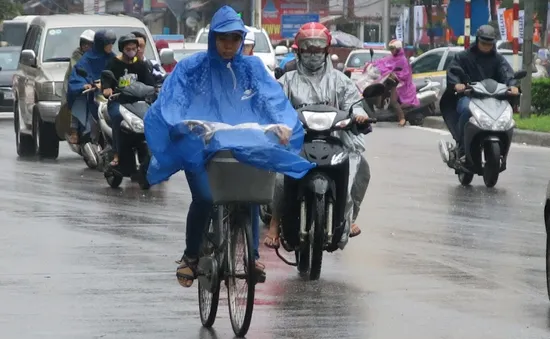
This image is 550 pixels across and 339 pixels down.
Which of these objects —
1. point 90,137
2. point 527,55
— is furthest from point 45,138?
point 527,55

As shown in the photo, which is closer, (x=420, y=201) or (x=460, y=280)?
(x=460, y=280)

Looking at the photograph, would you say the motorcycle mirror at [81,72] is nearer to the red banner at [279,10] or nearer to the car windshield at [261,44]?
the car windshield at [261,44]

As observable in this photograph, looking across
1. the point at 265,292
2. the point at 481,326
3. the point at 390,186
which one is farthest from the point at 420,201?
the point at 481,326

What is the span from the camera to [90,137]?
17906 millimetres

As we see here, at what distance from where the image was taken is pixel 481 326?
792 centimetres

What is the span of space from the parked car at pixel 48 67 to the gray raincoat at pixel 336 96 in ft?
30.6

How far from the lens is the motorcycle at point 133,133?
1559 cm

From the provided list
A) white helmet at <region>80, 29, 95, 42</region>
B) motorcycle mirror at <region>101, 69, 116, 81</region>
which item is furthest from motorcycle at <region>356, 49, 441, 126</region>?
motorcycle mirror at <region>101, 69, 116, 81</region>

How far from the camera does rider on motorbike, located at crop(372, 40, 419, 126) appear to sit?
29.0 metres

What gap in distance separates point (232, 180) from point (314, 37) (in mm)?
2718

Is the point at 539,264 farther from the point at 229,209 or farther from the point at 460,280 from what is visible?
the point at 229,209

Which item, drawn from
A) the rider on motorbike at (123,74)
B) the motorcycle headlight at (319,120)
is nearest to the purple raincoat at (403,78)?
the rider on motorbike at (123,74)

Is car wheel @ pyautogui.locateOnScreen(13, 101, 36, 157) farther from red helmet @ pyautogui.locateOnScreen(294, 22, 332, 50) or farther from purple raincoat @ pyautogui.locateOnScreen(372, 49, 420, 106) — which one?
red helmet @ pyautogui.locateOnScreen(294, 22, 332, 50)

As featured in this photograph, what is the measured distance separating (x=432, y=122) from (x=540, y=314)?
818 inches
